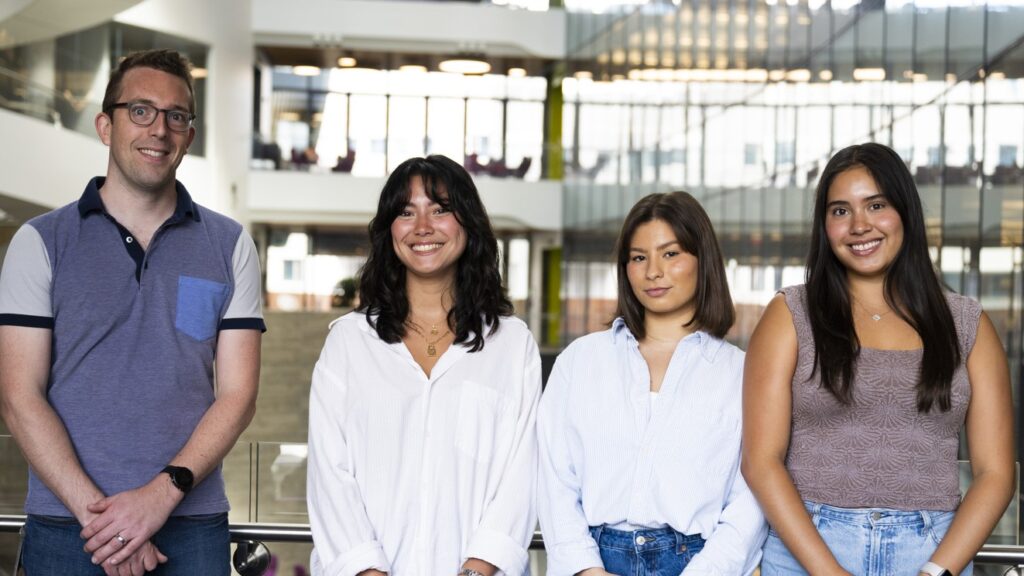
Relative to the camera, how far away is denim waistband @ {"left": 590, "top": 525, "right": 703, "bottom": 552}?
2865mm

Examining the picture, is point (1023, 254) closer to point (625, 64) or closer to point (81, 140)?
point (81, 140)

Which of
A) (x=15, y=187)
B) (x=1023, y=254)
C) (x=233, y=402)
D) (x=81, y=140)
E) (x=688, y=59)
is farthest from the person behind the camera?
(x=688, y=59)

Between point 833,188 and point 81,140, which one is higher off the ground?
point 81,140

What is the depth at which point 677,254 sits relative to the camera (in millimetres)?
3070

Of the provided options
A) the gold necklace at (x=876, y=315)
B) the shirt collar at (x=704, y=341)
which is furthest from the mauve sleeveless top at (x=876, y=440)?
the shirt collar at (x=704, y=341)

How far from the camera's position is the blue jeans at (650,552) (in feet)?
9.36

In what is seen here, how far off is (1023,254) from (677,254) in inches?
243

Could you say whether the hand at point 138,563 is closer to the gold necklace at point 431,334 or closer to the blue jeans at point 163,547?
the blue jeans at point 163,547

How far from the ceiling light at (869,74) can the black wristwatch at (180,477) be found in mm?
9906

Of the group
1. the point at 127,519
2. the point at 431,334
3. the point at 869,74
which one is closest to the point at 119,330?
the point at 127,519

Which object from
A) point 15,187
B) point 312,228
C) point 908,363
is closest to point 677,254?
point 908,363

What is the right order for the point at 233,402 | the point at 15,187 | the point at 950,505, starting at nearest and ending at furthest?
the point at 950,505 < the point at 233,402 < the point at 15,187

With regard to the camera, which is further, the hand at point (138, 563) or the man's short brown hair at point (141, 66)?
the man's short brown hair at point (141, 66)

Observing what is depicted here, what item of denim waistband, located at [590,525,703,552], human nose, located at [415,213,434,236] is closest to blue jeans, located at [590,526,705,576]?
denim waistband, located at [590,525,703,552]
